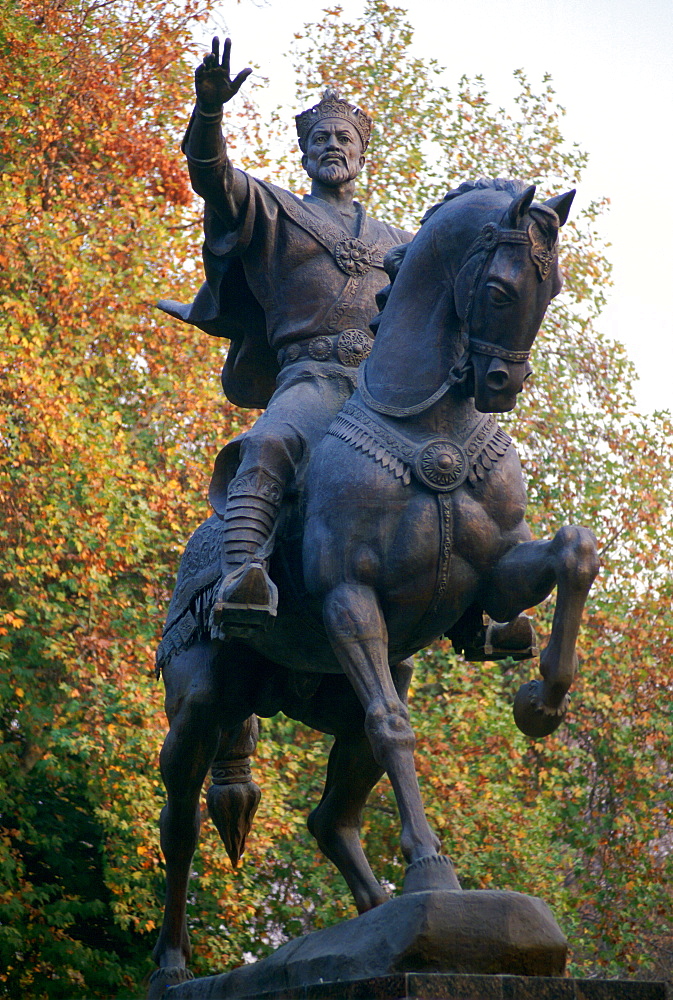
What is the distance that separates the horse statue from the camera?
15.4ft

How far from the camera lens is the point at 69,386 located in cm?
1397

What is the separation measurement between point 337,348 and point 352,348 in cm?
6

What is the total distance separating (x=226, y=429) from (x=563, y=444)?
4447mm

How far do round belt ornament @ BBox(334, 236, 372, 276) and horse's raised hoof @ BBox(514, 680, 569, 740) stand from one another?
206 cm

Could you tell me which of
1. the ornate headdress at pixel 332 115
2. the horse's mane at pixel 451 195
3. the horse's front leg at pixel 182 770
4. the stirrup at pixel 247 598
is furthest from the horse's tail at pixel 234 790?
the ornate headdress at pixel 332 115

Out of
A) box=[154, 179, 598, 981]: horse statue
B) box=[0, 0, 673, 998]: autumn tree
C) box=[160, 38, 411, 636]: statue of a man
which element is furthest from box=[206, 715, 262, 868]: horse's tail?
box=[0, 0, 673, 998]: autumn tree

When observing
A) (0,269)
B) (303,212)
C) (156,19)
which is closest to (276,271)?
(303,212)

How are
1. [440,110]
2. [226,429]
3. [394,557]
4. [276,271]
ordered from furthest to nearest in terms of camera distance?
1. [440,110]
2. [226,429]
3. [276,271]
4. [394,557]

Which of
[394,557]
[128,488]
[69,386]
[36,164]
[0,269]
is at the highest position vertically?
[36,164]

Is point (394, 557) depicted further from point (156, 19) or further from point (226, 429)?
point (156, 19)

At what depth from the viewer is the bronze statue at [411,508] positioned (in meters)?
4.70

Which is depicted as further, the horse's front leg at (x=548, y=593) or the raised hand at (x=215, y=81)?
the raised hand at (x=215, y=81)

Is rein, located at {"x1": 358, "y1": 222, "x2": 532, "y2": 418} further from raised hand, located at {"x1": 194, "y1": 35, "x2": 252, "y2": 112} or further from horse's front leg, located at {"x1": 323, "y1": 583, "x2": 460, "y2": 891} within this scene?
raised hand, located at {"x1": 194, "y1": 35, "x2": 252, "y2": 112}

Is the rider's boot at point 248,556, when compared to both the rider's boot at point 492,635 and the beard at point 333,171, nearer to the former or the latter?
the rider's boot at point 492,635
